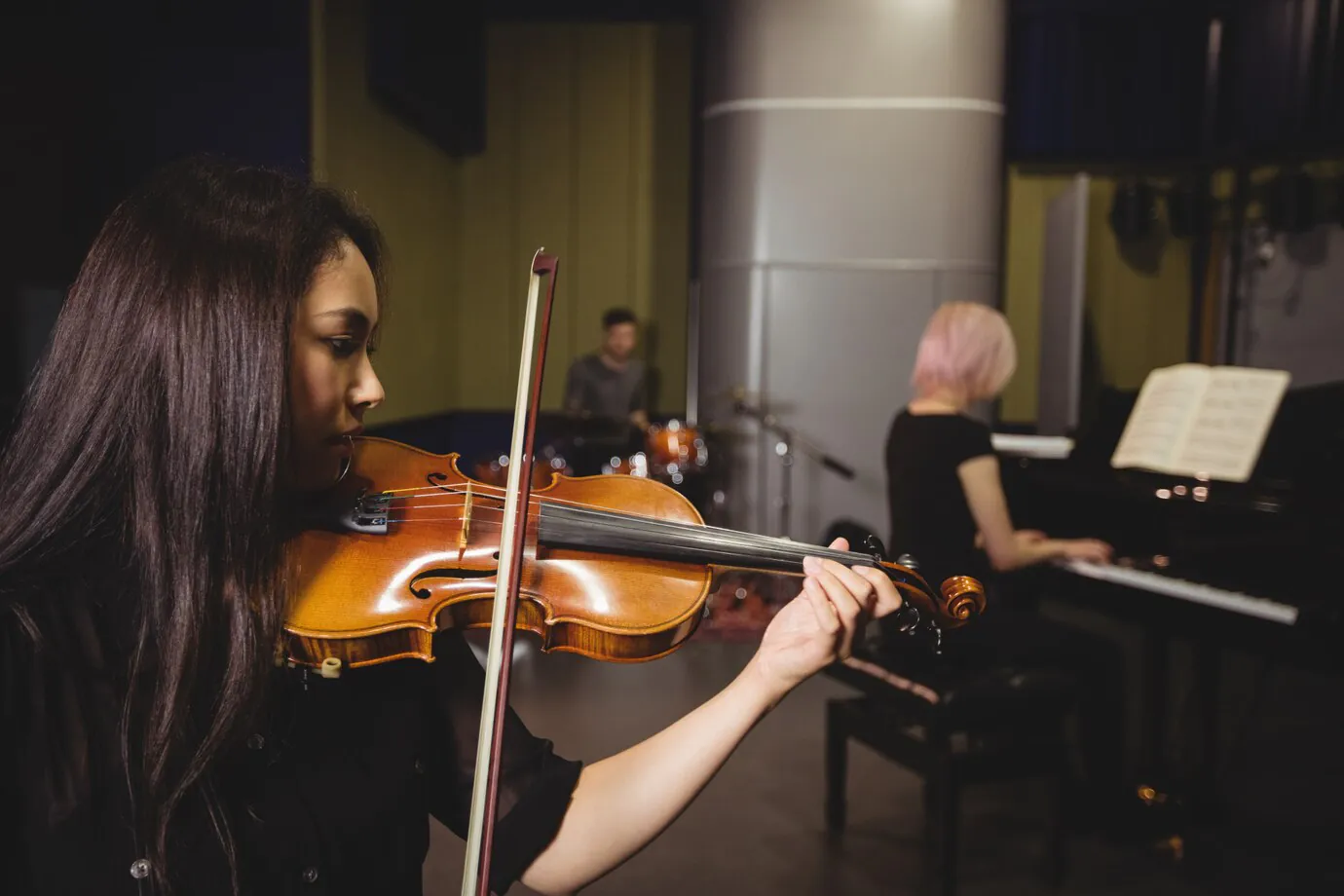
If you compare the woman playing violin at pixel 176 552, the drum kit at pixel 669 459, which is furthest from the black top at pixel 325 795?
the drum kit at pixel 669 459

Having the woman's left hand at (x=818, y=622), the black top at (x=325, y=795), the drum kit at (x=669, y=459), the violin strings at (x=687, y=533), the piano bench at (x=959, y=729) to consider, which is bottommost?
the piano bench at (x=959, y=729)

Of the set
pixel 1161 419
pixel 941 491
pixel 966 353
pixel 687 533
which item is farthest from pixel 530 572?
pixel 1161 419

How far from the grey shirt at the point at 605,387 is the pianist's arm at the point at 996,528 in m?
4.15

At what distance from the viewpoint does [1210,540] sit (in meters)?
2.75

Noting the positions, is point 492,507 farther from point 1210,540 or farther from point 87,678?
point 1210,540

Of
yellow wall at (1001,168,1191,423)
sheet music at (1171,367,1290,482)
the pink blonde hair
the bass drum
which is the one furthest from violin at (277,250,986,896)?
yellow wall at (1001,168,1191,423)

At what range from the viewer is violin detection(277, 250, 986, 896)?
1.05m

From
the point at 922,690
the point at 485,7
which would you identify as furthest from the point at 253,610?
the point at 485,7

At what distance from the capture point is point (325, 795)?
988 mm

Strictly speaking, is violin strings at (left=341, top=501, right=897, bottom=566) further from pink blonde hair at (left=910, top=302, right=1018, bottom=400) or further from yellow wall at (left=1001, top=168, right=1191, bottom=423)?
yellow wall at (left=1001, top=168, right=1191, bottom=423)

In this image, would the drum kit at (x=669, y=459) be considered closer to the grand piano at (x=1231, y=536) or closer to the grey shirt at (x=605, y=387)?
the grey shirt at (x=605, y=387)

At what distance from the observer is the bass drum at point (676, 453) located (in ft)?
17.8

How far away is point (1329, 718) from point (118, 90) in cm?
483

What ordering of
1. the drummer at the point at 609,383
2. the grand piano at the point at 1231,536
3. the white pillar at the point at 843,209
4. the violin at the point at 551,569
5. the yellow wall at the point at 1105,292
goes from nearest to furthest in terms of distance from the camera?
the violin at the point at 551,569 → the grand piano at the point at 1231,536 → the white pillar at the point at 843,209 → the drummer at the point at 609,383 → the yellow wall at the point at 1105,292
